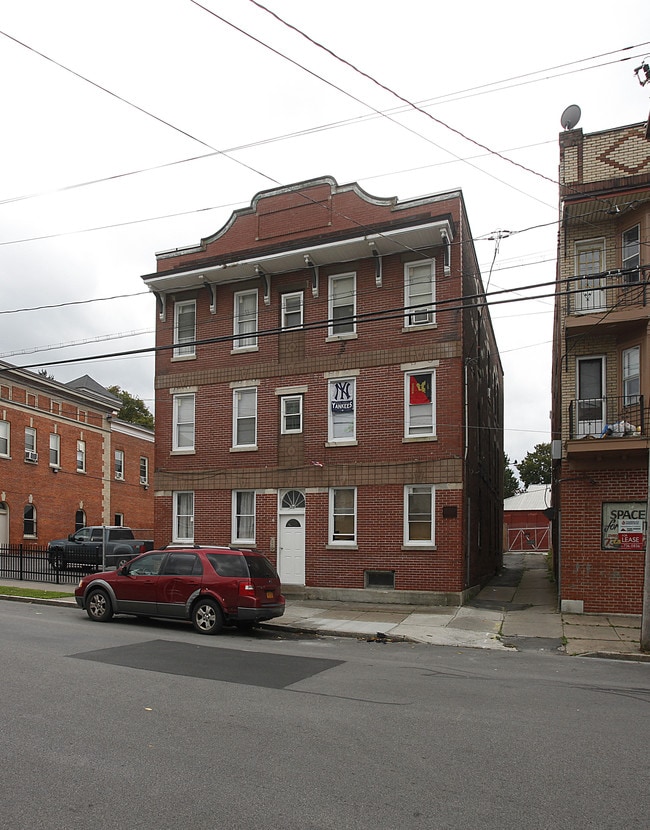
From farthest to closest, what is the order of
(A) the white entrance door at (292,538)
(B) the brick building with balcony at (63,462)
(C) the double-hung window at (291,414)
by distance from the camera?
(B) the brick building with balcony at (63,462) < (C) the double-hung window at (291,414) < (A) the white entrance door at (292,538)

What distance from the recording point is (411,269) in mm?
19906

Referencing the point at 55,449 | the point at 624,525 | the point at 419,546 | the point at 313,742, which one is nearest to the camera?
the point at 313,742

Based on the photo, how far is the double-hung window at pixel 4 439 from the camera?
3497cm

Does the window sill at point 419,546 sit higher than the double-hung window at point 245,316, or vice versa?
the double-hung window at point 245,316

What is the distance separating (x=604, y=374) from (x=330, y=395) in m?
7.32

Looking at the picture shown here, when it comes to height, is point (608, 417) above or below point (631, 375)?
below

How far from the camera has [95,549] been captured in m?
25.9

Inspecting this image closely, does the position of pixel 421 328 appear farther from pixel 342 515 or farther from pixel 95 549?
pixel 95 549

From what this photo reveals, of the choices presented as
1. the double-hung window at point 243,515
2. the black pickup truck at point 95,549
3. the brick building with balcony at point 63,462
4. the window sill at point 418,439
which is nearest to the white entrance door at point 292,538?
the double-hung window at point 243,515

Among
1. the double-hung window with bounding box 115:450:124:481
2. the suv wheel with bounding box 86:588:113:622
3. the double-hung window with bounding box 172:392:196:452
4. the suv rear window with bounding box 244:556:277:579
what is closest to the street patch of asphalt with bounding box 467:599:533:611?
the suv rear window with bounding box 244:556:277:579

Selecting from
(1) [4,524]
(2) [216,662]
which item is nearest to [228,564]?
(2) [216,662]

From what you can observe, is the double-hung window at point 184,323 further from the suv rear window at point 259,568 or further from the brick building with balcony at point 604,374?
the brick building with balcony at point 604,374

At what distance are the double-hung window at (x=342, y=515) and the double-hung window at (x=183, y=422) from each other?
17.2 feet

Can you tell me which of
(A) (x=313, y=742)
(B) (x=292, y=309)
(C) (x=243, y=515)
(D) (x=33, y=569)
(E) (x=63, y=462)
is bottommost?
(D) (x=33, y=569)
